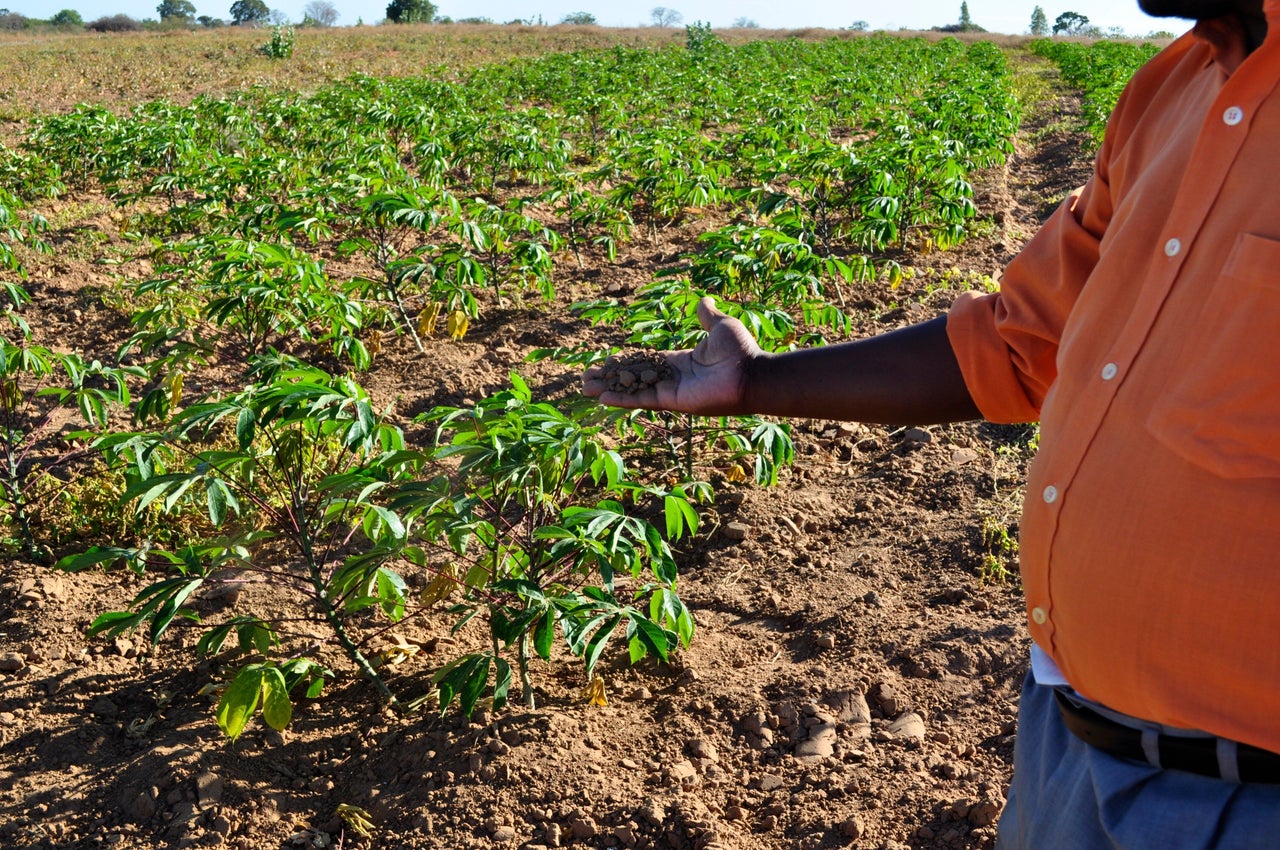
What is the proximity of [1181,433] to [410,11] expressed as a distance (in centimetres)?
4535

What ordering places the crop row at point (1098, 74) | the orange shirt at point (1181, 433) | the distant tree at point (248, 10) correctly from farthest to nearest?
the distant tree at point (248, 10)
the crop row at point (1098, 74)
the orange shirt at point (1181, 433)

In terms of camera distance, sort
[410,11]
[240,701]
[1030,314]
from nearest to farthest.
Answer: [1030,314], [240,701], [410,11]

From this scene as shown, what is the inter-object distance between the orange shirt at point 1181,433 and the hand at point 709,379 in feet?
1.64

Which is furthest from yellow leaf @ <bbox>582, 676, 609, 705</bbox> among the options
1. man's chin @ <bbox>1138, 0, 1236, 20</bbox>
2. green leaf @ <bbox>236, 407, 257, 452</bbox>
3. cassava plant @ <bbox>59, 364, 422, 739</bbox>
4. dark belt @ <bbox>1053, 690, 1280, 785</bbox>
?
man's chin @ <bbox>1138, 0, 1236, 20</bbox>

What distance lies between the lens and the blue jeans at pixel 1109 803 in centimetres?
96

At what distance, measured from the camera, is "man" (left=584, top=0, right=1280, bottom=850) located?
0.91 meters

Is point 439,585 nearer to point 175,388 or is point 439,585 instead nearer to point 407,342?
point 175,388

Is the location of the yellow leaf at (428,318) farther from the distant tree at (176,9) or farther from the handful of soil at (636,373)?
the distant tree at (176,9)

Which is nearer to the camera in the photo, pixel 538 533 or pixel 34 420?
pixel 538 533

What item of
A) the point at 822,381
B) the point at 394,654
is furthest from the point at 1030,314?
the point at 394,654

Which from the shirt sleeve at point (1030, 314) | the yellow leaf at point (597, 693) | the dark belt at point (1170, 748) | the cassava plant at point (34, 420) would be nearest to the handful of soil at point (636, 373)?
the shirt sleeve at point (1030, 314)

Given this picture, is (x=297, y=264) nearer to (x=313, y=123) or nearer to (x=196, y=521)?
(x=196, y=521)

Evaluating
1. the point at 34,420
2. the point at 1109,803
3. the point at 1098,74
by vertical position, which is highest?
the point at 1098,74

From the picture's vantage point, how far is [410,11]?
4206 centimetres
